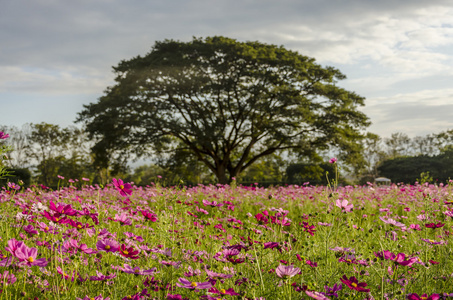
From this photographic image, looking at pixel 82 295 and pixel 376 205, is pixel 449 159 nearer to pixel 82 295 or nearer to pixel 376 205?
pixel 376 205

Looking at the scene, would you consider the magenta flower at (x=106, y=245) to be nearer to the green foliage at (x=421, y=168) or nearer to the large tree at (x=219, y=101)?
the large tree at (x=219, y=101)

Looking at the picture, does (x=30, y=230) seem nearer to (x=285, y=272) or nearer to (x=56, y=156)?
(x=285, y=272)

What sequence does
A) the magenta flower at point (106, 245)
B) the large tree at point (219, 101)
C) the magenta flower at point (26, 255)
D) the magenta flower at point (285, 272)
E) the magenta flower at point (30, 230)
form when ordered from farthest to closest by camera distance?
the large tree at point (219, 101)
the magenta flower at point (30, 230)
the magenta flower at point (106, 245)
the magenta flower at point (285, 272)
the magenta flower at point (26, 255)

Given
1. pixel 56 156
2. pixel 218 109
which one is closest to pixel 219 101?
pixel 218 109

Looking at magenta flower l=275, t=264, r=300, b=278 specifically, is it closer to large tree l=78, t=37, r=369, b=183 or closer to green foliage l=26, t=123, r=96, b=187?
large tree l=78, t=37, r=369, b=183

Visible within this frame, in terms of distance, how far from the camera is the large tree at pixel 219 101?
736 inches

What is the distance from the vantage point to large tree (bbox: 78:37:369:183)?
18703mm

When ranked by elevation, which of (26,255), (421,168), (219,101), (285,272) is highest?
(219,101)

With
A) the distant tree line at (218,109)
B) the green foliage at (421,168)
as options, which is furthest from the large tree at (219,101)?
the green foliage at (421,168)

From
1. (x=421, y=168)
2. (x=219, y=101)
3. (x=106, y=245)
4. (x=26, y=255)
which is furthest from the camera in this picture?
(x=421, y=168)

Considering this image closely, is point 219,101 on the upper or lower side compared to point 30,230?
upper

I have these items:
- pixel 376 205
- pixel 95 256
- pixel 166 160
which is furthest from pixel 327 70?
pixel 95 256

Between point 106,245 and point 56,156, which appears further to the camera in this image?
point 56,156

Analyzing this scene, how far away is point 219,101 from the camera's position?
68.9 feet
